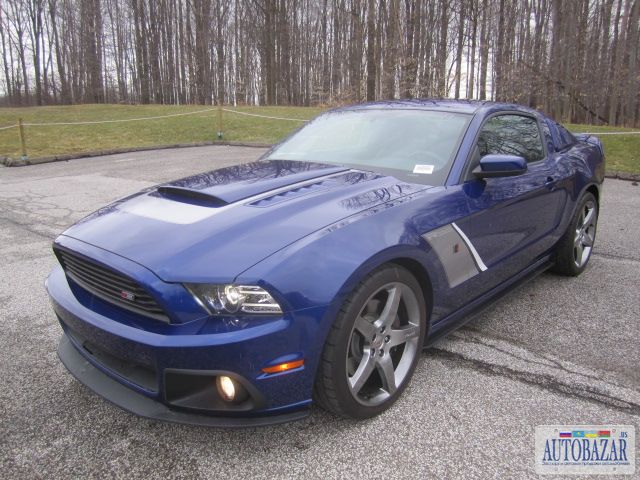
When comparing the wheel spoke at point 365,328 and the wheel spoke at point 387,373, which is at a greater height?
the wheel spoke at point 365,328

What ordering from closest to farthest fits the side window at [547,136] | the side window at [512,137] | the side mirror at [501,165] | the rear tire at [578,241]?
1. the side mirror at [501,165]
2. the side window at [512,137]
3. the side window at [547,136]
4. the rear tire at [578,241]

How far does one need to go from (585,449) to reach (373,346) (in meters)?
1.00

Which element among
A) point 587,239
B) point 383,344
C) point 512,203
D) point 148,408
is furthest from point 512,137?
point 148,408

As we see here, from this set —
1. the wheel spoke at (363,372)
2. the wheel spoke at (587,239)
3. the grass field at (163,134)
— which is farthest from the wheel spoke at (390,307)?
the grass field at (163,134)

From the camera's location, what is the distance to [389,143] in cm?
315

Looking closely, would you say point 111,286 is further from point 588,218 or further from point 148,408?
point 588,218

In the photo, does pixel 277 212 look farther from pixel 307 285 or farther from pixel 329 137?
pixel 329 137

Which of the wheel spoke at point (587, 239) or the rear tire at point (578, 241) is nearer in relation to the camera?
the rear tire at point (578, 241)

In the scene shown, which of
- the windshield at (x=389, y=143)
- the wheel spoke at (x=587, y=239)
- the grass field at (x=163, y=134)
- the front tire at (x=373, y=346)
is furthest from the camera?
the grass field at (x=163, y=134)

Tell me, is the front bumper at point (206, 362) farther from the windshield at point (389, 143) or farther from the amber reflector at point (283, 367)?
the windshield at point (389, 143)

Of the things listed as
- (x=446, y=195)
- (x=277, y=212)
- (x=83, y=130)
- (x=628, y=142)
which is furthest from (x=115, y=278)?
(x=83, y=130)

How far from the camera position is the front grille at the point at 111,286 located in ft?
6.36

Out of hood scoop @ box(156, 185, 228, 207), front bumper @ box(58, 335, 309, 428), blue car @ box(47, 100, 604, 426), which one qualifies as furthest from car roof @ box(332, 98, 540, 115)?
front bumper @ box(58, 335, 309, 428)

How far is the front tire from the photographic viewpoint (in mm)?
2041
